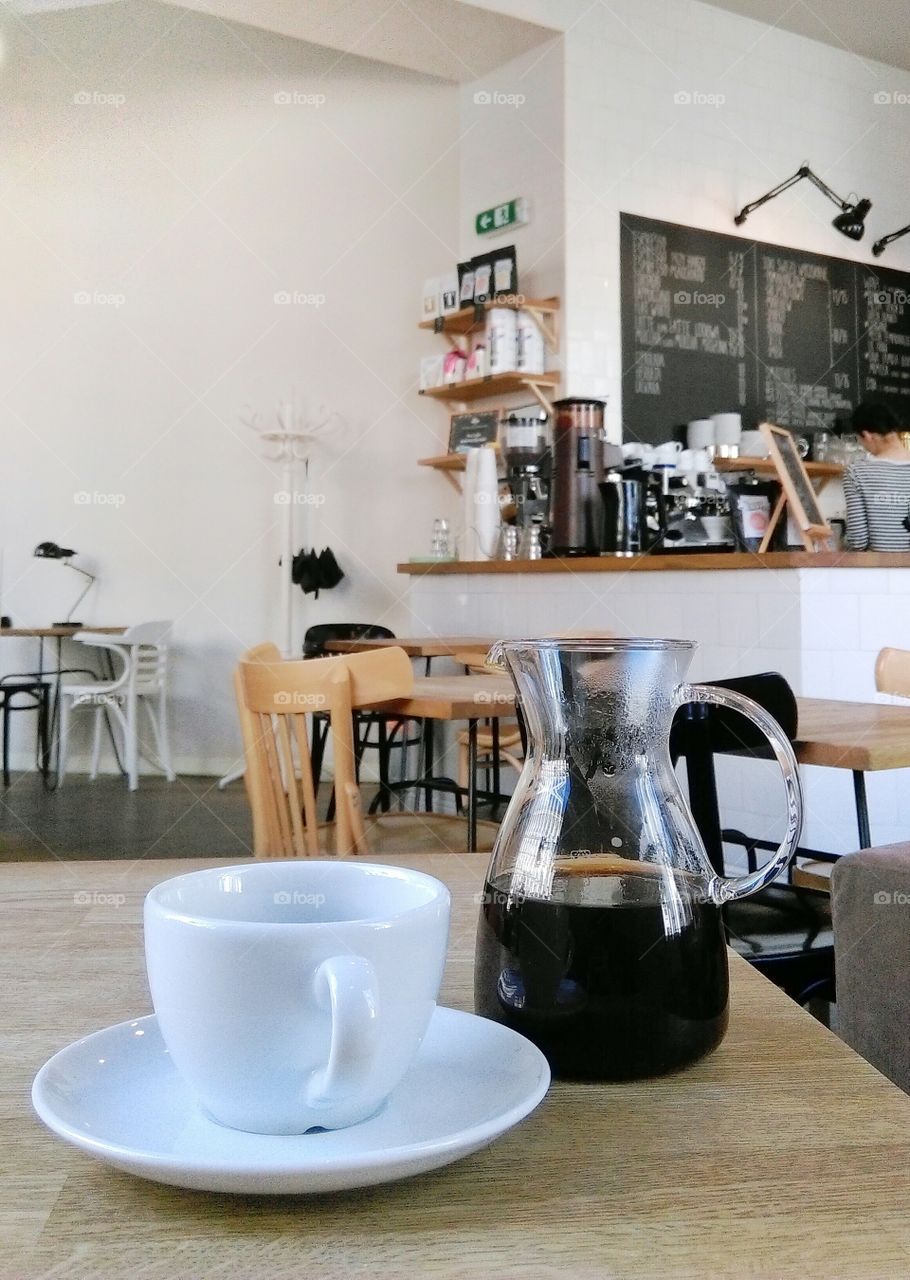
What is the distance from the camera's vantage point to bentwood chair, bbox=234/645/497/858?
2.08 m

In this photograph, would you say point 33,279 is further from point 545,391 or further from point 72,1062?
point 72,1062

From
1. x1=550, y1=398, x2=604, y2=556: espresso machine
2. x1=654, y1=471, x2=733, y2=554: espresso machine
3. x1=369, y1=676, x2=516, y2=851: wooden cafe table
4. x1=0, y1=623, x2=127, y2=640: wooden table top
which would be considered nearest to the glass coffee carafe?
x1=369, y1=676, x2=516, y2=851: wooden cafe table

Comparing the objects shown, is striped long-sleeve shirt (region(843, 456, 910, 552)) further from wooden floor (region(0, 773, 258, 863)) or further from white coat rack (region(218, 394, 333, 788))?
white coat rack (region(218, 394, 333, 788))

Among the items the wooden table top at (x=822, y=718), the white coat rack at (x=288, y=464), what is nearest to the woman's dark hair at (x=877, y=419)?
the wooden table top at (x=822, y=718)

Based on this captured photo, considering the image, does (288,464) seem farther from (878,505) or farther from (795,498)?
(795,498)

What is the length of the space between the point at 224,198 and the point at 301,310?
2.57 feet

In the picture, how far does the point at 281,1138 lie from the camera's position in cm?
39

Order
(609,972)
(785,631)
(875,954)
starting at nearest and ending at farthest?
(609,972), (875,954), (785,631)

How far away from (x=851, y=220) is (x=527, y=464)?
256cm

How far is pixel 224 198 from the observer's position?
21.2 ft

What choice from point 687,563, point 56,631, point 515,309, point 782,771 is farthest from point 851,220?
point 782,771

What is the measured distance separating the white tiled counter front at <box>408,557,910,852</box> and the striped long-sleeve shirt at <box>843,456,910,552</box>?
3.11 feet

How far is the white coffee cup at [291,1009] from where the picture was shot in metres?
0.37

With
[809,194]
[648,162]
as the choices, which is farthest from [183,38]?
[809,194]
